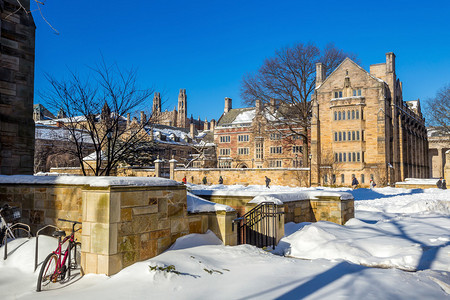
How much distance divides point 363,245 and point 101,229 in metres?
5.93

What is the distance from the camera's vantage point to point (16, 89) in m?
11.7

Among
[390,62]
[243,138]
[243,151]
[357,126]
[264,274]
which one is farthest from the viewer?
[243,138]

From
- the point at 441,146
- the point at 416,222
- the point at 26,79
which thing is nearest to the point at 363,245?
the point at 416,222

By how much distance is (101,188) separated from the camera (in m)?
5.81

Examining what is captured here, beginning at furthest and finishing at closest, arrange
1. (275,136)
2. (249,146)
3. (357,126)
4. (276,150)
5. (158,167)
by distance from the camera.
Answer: (249,146)
(276,150)
(275,136)
(158,167)
(357,126)

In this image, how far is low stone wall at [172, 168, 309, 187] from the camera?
3812cm

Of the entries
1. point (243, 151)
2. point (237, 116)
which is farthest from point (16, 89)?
point (237, 116)

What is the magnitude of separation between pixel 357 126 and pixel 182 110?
332ft

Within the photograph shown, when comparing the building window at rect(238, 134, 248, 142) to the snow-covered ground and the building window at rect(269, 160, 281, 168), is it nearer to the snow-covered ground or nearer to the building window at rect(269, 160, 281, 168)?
the building window at rect(269, 160, 281, 168)

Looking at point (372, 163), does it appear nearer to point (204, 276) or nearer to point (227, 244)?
point (227, 244)

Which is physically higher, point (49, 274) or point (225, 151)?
point (225, 151)

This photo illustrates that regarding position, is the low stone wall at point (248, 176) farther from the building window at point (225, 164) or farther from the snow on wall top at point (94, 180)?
the snow on wall top at point (94, 180)

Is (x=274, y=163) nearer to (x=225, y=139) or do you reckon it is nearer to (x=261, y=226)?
(x=225, y=139)

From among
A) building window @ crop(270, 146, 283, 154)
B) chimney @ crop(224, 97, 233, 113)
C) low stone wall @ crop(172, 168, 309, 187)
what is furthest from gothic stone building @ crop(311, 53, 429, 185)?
chimney @ crop(224, 97, 233, 113)
